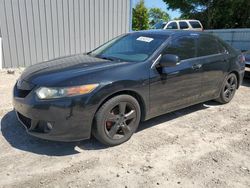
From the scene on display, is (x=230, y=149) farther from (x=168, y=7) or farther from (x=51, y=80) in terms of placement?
(x=168, y=7)

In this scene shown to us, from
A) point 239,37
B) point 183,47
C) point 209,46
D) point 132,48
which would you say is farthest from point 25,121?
point 239,37

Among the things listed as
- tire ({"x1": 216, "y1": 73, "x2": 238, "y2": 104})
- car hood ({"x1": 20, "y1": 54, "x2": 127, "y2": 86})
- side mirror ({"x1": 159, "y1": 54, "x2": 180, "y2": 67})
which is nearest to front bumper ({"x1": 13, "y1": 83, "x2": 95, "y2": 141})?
car hood ({"x1": 20, "y1": 54, "x2": 127, "y2": 86})

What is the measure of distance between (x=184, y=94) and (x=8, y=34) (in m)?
5.89

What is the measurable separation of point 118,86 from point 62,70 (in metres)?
0.79

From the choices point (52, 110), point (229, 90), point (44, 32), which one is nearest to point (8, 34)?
point (44, 32)

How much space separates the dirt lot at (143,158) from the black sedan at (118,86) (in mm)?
285

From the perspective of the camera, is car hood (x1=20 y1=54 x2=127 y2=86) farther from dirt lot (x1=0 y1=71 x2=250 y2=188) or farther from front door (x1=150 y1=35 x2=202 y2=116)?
dirt lot (x1=0 y1=71 x2=250 y2=188)

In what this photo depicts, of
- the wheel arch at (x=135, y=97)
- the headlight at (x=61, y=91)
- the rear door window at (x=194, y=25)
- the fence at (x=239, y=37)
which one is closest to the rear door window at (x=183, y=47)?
the wheel arch at (x=135, y=97)

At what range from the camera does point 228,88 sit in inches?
213

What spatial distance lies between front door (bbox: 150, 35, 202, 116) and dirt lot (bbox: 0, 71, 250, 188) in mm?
395

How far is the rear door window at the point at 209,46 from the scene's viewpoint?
15.5 ft

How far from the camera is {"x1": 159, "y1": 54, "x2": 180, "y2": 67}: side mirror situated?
3.77 m

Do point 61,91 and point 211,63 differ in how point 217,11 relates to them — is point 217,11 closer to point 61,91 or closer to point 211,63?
point 211,63

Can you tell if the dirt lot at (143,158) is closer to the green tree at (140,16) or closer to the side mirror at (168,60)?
the side mirror at (168,60)
